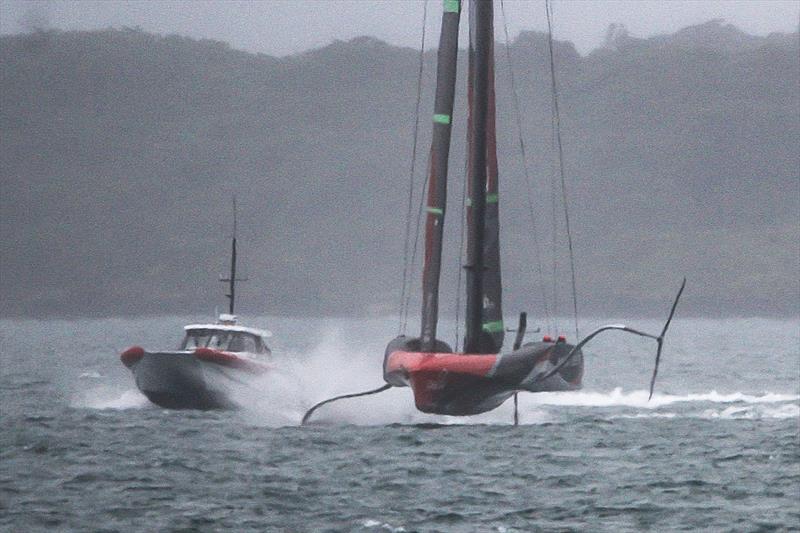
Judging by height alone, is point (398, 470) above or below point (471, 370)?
below

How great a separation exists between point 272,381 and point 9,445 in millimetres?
9927

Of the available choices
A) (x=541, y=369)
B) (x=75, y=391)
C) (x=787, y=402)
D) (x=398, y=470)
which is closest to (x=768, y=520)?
(x=541, y=369)

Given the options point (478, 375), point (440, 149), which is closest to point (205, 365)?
point (440, 149)

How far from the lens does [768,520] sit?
37188mm

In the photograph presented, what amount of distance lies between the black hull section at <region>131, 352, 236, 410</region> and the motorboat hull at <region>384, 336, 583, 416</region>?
755 inches

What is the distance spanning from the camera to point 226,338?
5791 cm

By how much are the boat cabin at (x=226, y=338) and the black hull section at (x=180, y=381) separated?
3.73 feet

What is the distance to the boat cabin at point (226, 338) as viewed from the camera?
190ft

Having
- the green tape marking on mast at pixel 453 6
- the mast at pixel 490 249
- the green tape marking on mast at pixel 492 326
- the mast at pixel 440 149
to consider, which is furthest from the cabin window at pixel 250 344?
the green tape marking on mast at pixel 492 326

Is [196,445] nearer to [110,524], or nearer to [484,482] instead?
[484,482]

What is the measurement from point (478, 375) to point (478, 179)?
216 inches

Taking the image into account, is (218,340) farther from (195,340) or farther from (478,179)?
(478,179)

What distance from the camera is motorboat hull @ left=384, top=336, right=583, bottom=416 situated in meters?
37.2

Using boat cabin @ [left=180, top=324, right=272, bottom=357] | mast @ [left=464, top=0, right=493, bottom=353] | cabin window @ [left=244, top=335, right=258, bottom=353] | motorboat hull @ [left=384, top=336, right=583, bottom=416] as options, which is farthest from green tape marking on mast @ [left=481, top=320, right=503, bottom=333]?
cabin window @ [left=244, top=335, right=258, bottom=353]
